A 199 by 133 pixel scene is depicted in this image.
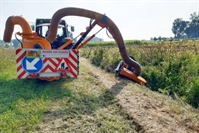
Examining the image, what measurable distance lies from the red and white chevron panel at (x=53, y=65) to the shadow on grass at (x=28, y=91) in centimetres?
28

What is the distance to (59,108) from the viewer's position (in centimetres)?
462

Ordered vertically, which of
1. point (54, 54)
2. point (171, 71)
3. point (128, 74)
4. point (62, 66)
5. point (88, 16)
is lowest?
point (128, 74)

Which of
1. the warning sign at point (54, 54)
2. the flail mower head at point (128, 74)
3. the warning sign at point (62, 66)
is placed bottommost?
the flail mower head at point (128, 74)

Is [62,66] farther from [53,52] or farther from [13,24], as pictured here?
[13,24]

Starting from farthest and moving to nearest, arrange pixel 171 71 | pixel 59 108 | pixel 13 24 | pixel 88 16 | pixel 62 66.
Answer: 1. pixel 171 71
2. pixel 13 24
3. pixel 88 16
4. pixel 62 66
5. pixel 59 108

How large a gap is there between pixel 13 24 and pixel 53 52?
7.50 ft

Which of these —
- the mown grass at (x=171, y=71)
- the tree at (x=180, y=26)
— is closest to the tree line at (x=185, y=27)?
the tree at (x=180, y=26)

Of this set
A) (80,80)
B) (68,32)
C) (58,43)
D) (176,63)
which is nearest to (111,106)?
(80,80)

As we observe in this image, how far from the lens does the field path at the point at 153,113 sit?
3914 mm

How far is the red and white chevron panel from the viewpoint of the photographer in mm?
6449

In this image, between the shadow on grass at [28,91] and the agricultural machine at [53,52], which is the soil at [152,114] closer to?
the shadow on grass at [28,91]

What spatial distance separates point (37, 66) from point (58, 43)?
2776 millimetres

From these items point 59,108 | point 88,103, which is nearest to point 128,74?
point 88,103

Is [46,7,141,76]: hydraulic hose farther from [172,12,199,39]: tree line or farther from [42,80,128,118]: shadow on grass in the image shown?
[172,12,199,39]: tree line
